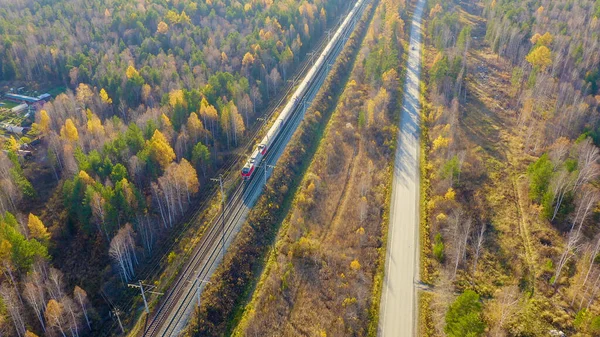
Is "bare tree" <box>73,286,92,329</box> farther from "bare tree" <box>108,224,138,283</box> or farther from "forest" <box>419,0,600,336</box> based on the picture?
"forest" <box>419,0,600,336</box>

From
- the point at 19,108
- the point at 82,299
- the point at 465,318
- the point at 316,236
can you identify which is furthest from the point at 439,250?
the point at 19,108

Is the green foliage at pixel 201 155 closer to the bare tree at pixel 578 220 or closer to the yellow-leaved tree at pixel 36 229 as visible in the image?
the yellow-leaved tree at pixel 36 229

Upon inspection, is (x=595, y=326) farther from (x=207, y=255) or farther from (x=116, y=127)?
(x=116, y=127)

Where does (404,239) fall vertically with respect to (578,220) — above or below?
below

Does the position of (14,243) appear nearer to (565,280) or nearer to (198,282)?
(198,282)

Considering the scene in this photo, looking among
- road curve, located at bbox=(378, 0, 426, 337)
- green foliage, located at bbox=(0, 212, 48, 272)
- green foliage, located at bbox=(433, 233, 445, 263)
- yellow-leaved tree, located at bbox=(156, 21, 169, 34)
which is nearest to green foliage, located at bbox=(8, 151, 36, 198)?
green foliage, located at bbox=(0, 212, 48, 272)

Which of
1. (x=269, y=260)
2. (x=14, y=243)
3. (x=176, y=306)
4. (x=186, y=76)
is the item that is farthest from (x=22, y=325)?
(x=186, y=76)

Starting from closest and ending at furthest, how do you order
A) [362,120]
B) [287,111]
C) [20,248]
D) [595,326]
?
[595,326], [20,248], [362,120], [287,111]

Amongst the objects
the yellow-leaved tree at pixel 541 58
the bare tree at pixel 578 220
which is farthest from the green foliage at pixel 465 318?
the yellow-leaved tree at pixel 541 58
